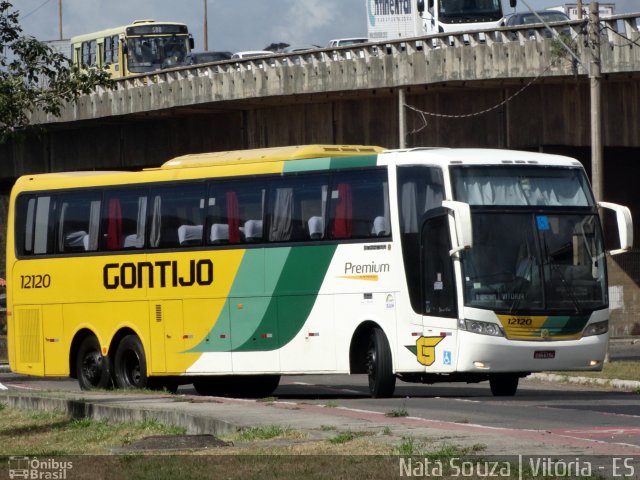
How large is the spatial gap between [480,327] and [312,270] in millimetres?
3102

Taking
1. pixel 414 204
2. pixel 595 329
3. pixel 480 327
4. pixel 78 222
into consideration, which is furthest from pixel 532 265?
pixel 78 222

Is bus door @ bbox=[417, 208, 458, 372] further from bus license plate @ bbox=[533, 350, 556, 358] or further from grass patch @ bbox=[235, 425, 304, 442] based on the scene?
grass patch @ bbox=[235, 425, 304, 442]

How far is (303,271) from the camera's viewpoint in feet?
75.9

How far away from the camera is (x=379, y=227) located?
2233cm

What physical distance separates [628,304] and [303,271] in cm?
2550

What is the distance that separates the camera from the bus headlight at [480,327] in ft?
69.2

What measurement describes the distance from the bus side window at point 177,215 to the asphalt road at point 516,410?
10.1 feet

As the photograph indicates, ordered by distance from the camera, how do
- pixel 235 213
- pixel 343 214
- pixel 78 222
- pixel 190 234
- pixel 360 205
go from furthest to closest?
pixel 78 222, pixel 190 234, pixel 235 213, pixel 343 214, pixel 360 205

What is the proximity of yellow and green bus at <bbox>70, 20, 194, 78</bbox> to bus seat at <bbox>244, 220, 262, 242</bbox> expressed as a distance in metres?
42.2

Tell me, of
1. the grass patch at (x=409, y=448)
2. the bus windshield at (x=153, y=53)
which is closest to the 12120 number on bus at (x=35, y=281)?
the grass patch at (x=409, y=448)

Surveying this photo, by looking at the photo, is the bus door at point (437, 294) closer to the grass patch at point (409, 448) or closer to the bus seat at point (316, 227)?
the bus seat at point (316, 227)

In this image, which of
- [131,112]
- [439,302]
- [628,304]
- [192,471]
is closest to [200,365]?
[439,302]

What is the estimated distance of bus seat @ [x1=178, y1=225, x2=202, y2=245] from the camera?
24.6m

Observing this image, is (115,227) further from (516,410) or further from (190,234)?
(516,410)
